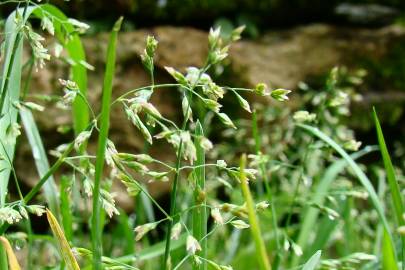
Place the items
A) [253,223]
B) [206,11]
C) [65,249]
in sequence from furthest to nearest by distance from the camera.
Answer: [206,11] → [65,249] → [253,223]

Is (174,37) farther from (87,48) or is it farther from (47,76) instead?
(47,76)

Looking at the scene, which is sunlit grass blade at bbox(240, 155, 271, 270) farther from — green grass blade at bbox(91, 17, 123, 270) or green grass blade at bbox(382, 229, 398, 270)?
green grass blade at bbox(382, 229, 398, 270)

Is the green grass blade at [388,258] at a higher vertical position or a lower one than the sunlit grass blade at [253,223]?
lower

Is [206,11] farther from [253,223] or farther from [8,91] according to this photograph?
[253,223]

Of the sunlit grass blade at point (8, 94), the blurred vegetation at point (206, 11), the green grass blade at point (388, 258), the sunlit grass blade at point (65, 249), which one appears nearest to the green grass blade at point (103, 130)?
the sunlit grass blade at point (65, 249)

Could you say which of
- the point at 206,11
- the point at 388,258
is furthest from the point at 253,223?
the point at 206,11

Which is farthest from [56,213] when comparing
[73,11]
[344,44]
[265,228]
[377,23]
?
[377,23]

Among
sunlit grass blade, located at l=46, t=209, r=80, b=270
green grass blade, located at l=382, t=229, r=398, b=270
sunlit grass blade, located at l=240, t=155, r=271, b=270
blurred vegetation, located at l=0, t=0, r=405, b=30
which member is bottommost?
blurred vegetation, located at l=0, t=0, r=405, b=30

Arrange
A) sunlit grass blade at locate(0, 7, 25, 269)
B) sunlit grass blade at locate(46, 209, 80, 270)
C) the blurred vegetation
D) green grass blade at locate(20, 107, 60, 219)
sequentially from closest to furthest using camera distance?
sunlit grass blade at locate(46, 209, 80, 270)
sunlit grass blade at locate(0, 7, 25, 269)
green grass blade at locate(20, 107, 60, 219)
the blurred vegetation

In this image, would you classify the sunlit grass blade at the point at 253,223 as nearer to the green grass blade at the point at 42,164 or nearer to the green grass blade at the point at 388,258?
the green grass blade at the point at 388,258

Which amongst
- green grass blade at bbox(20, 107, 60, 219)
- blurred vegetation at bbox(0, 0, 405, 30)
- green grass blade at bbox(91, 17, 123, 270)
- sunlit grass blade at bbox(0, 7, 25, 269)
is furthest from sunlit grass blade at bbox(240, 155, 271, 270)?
blurred vegetation at bbox(0, 0, 405, 30)

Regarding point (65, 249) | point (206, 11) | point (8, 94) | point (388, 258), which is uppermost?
point (8, 94)

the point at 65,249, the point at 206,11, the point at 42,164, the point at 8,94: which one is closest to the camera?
the point at 65,249
